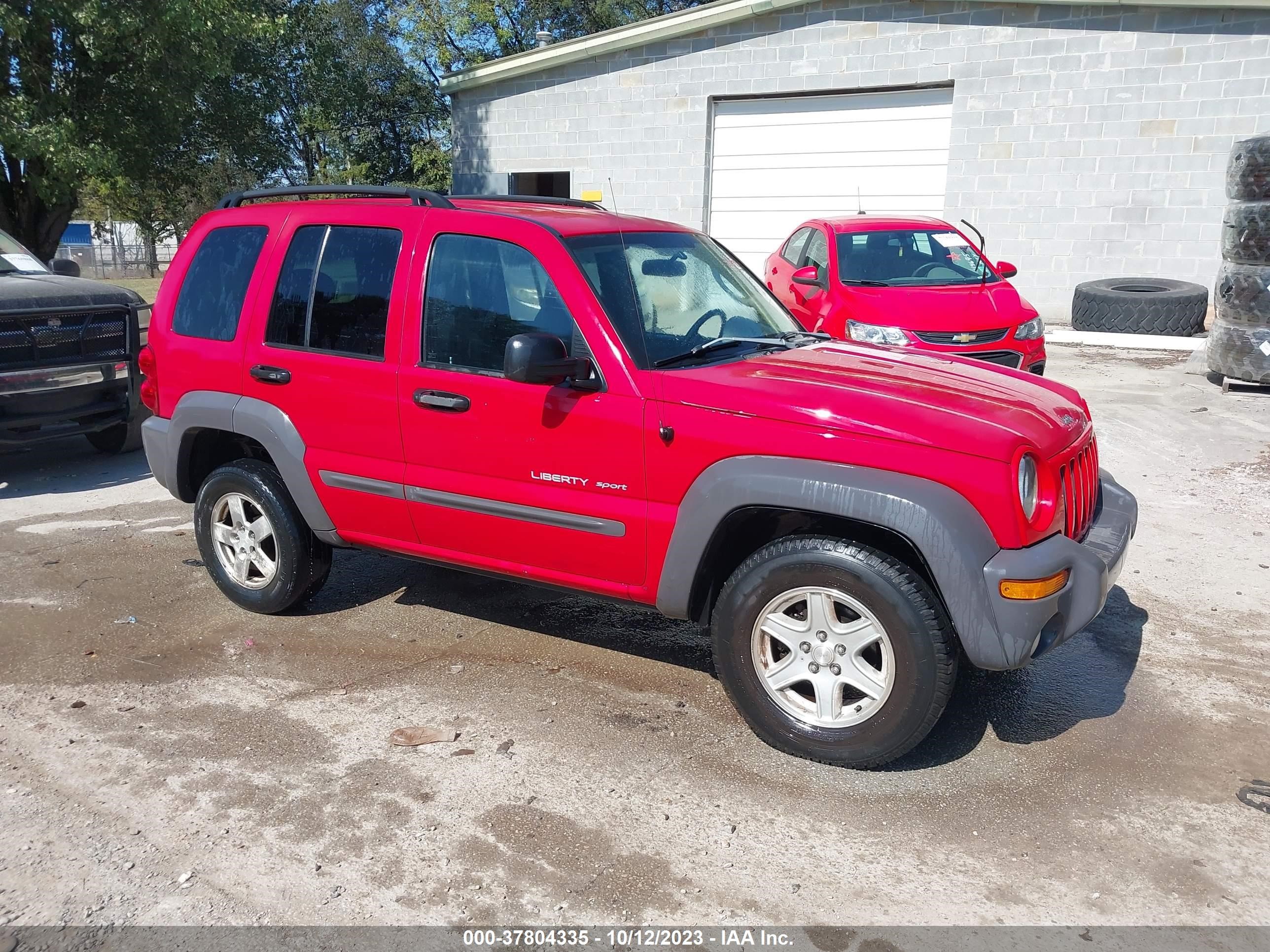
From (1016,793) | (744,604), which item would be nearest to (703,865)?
(744,604)

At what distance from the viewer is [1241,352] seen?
974 centimetres

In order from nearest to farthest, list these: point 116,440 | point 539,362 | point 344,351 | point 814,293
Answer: point 539,362 < point 344,351 < point 116,440 < point 814,293

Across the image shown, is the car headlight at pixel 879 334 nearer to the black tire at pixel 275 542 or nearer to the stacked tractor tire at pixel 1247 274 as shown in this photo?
the stacked tractor tire at pixel 1247 274

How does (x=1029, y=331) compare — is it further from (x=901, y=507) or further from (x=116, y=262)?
(x=116, y=262)

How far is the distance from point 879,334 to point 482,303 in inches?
203

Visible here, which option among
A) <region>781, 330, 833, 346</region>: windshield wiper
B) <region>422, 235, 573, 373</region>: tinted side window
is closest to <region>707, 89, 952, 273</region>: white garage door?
<region>781, 330, 833, 346</region>: windshield wiper

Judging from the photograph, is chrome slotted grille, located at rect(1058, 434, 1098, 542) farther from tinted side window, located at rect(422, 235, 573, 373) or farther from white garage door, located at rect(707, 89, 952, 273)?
white garage door, located at rect(707, 89, 952, 273)

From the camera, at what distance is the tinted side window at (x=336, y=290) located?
4.41 metres

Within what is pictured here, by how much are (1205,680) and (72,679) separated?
4774 mm

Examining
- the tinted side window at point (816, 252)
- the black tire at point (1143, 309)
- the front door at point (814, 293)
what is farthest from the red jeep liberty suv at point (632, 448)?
the black tire at point (1143, 309)

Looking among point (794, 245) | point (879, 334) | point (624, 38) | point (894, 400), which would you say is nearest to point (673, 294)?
point (894, 400)

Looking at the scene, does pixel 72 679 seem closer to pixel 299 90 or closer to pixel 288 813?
pixel 288 813

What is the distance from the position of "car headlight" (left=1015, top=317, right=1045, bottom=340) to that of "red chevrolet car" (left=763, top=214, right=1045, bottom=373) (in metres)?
0.01

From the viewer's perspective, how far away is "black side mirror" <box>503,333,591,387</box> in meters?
3.68
